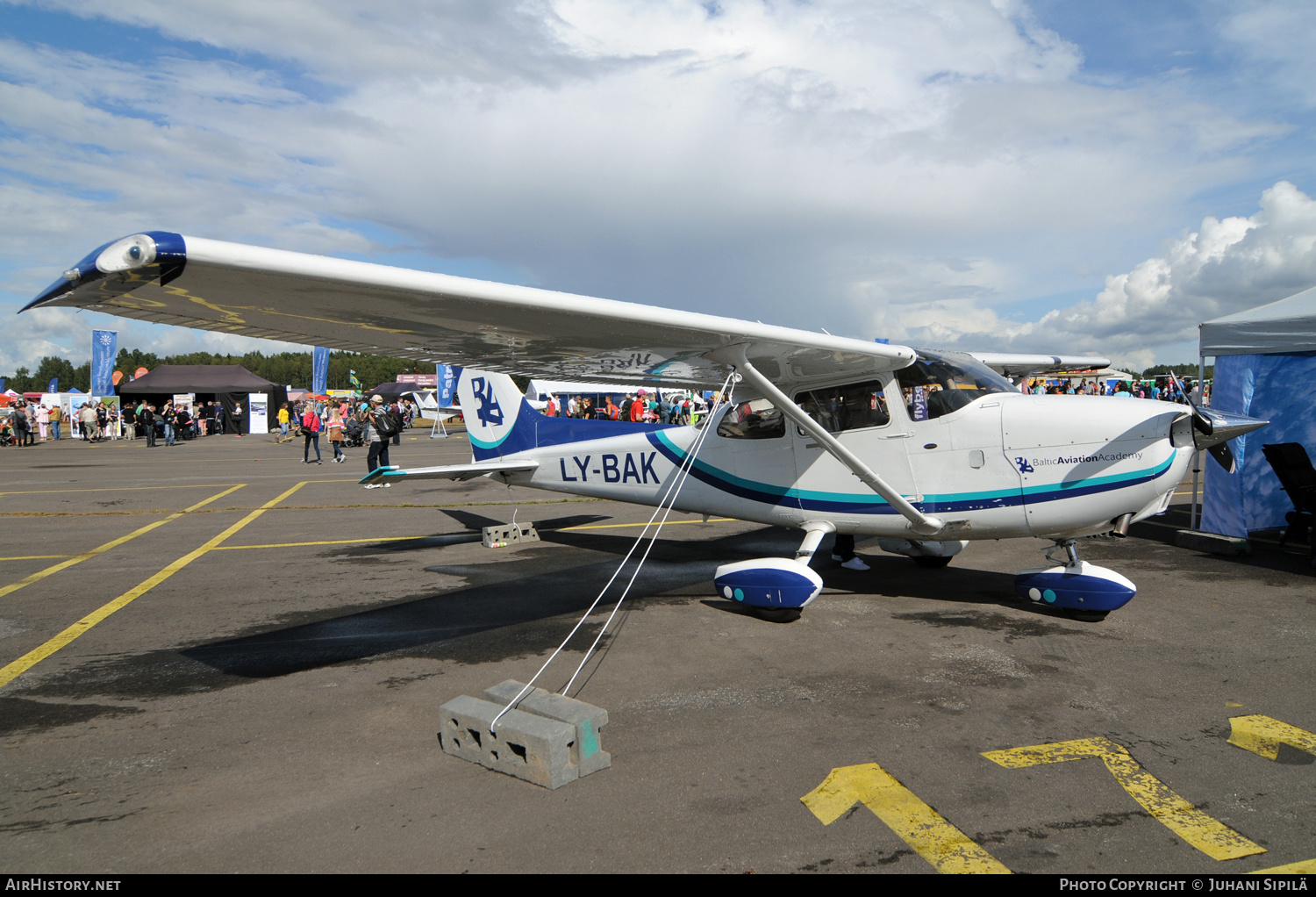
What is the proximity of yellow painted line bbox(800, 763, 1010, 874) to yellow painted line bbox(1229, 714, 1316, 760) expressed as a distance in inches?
75.2

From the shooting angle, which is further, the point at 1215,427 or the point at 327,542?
the point at 327,542

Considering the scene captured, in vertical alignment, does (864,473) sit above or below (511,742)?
above

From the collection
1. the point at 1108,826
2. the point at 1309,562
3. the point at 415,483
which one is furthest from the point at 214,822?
the point at 415,483

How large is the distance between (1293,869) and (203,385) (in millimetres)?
49947

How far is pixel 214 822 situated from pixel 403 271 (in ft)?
8.89

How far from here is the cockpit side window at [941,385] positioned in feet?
19.7

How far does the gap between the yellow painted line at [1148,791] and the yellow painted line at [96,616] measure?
251 inches

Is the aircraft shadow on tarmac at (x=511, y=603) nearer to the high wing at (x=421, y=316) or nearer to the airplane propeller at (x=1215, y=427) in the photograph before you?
the airplane propeller at (x=1215, y=427)

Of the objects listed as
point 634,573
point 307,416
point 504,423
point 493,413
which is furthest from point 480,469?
point 307,416

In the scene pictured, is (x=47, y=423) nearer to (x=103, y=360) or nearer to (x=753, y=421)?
(x=103, y=360)

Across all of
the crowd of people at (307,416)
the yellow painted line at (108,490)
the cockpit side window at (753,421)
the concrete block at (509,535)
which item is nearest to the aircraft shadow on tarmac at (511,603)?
the concrete block at (509,535)

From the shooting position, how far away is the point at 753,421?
23.2 ft

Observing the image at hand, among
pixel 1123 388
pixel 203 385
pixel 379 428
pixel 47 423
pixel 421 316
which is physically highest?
pixel 203 385
